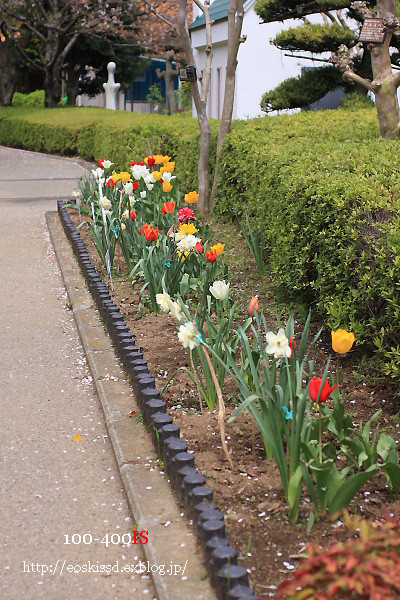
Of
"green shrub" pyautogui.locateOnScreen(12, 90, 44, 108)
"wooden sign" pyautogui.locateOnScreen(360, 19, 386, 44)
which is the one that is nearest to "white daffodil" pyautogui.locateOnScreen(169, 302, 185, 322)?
"wooden sign" pyautogui.locateOnScreen(360, 19, 386, 44)

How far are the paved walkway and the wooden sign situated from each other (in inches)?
147

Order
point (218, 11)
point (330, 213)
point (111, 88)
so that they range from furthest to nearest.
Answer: point (111, 88)
point (218, 11)
point (330, 213)

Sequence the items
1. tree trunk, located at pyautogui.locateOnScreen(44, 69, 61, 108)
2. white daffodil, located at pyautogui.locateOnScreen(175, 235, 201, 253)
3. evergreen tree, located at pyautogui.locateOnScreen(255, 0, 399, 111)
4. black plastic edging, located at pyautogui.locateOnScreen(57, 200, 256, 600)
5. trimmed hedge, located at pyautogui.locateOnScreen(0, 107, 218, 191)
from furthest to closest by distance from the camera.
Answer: tree trunk, located at pyautogui.locateOnScreen(44, 69, 61, 108) < evergreen tree, located at pyautogui.locateOnScreen(255, 0, 399, 111) < trimmed hedge, located at pyautogui.locateOnScreen(0, 107, 218, 191) < white daffodil, located at pyautogui.locateOnScreen(175, 235, 201, 253) < black plastic edging, located at pyautogui.locateOnScreen(57, 200, 256, 600)

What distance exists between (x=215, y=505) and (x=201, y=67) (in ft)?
69.1

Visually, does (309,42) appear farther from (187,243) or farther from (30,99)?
(30,99)

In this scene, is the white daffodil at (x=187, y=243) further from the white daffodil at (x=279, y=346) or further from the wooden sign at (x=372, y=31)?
the wooden sign at (x=372, y=31)

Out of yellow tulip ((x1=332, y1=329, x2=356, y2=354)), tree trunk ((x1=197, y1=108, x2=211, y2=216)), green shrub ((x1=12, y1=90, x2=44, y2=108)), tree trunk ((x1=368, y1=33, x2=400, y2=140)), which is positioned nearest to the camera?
yellow tulip ((x1=332, y1=329, x2=356, y2=354))

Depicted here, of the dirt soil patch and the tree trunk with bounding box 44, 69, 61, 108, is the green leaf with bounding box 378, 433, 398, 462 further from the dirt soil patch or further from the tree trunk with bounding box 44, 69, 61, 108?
the tree trunk with bounding box 44, 69, 61, 108

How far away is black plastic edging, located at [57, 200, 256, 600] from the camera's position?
230 cm

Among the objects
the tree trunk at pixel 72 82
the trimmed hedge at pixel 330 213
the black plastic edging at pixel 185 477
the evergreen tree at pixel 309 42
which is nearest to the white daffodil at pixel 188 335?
the black plastic edging at pixel 185 477

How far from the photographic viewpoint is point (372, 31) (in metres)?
7.32

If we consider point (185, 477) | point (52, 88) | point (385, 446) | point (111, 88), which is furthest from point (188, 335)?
point (52, 88)

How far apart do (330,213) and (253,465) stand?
1828 millimetres

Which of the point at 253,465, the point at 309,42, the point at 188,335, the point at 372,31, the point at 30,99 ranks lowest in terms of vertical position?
the point at 253,465
